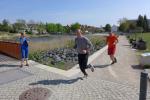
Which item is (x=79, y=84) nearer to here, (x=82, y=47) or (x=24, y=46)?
(x=82, y=47)

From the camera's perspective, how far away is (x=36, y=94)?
6.74 meters

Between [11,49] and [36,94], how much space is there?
6.92m

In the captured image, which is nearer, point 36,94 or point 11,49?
point 36,94

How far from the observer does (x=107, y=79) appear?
837 cm

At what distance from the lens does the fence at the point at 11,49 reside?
12172mm

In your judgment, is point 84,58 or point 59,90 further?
point 84,58

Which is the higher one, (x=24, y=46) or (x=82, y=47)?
(x=82, y=47)

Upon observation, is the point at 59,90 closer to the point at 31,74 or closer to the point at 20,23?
the point at 31,74

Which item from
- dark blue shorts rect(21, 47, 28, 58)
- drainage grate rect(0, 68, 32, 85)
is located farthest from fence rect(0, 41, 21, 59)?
drainage grate rect(0, 68, 32, 85)

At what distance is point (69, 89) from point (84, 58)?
1.55 meters

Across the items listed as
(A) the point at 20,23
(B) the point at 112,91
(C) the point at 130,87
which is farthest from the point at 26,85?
(A) the point at 20,23

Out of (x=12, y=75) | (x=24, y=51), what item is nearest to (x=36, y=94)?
(x=12, y=75)

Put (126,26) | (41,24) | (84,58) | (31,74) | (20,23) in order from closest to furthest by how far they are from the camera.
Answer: (84,58) → (31,74) → (126,26) → (20,23) → (41,24)

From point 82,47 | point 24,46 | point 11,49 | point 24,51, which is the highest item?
point 82,47
